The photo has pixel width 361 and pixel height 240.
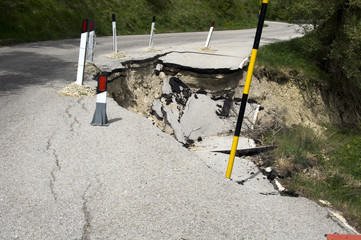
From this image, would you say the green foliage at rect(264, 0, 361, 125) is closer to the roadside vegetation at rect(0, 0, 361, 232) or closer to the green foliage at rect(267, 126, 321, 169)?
the roadside vegetation at rect(0, 0, 361, 232)

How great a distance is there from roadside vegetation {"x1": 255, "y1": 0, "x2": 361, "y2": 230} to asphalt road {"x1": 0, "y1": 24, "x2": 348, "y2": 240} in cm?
279

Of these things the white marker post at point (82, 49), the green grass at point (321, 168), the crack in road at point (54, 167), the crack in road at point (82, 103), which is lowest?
the green grass at point (321, 168)

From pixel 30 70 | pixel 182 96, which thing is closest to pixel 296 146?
pixel 182 96

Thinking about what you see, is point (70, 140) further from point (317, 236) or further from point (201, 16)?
point (201, 16)

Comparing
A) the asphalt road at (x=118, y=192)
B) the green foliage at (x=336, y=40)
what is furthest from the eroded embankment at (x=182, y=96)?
the green foliage at (x=336, y=40)

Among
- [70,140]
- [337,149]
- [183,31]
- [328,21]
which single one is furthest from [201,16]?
[70,140]

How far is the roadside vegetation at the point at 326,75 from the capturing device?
24.4 feet

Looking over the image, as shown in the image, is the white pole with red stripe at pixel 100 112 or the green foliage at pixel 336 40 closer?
the white pole with red stripe at pixel 100 112

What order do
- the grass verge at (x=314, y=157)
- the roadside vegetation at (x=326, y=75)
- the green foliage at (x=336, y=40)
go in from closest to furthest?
the grass verge at (x=314, y=157) → the roadside vegetation at (x=326, y=75) → the green foliage at (x=336, y=40)

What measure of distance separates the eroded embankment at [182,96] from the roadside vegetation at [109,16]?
6481 mm

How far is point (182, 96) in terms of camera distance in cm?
943

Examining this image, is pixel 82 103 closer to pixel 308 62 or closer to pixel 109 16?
pixel 308 62

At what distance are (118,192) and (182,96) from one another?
5933 mm

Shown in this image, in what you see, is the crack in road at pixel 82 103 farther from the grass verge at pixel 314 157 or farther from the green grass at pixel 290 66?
the green grass at pixel 290 66
